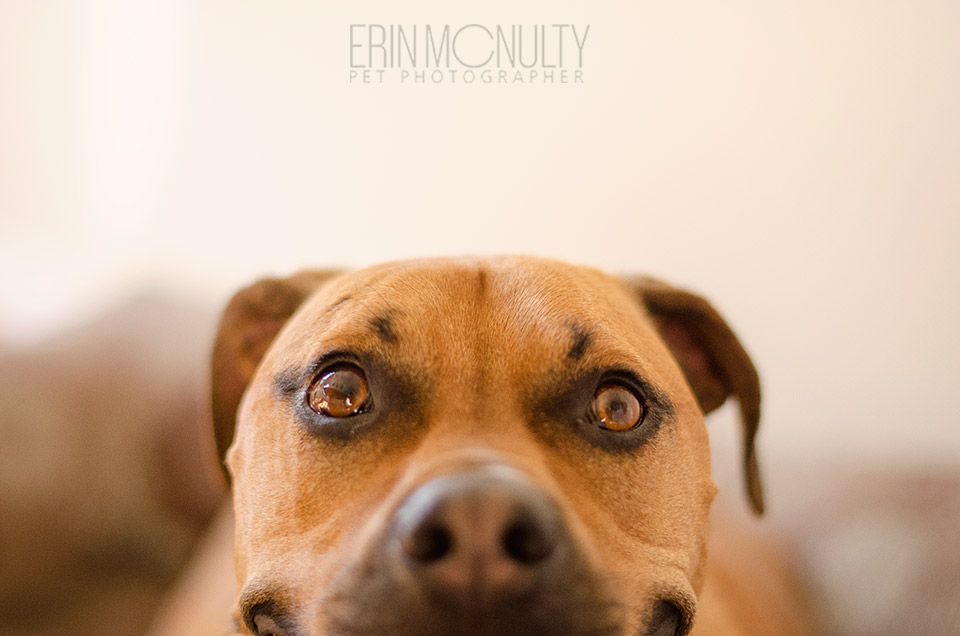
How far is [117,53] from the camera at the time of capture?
2.83 m

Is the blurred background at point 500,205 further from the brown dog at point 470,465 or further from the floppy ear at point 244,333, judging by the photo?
the brown dog at point 470,465

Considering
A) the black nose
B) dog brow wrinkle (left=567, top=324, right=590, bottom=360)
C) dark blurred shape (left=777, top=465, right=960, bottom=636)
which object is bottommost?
dark blurred shape (left=777, top=465, right=960, bottom=636)

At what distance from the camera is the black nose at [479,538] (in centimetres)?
99

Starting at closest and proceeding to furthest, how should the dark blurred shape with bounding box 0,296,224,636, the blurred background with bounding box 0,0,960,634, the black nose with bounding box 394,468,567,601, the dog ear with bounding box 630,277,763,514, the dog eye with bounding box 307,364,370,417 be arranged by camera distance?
the black nose with bounding box 394,468,567,601 → the dog eye with bounding box 307,364,370,417 → the dog ear with bounding box 630,277,763,514 → the blurred background with bounding box 0,0,960,634 → the dark blurred shape with bounding box 0,296,224,636

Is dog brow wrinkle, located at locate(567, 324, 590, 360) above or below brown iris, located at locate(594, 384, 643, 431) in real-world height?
above

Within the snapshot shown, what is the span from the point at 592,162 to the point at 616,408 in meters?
1.49

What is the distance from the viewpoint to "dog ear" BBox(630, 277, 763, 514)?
6.39 feet

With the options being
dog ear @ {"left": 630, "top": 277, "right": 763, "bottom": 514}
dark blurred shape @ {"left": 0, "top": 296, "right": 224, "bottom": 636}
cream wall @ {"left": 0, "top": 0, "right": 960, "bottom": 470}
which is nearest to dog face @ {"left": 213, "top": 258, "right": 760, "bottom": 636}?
dog ear @ {"left": 630, "top": 277, "right": 763, "bottom": 514}

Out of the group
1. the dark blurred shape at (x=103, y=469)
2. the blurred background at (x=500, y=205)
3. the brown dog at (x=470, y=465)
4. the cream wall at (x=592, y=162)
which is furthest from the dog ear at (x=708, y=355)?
the dark blurred shape at (x=103, y=469)

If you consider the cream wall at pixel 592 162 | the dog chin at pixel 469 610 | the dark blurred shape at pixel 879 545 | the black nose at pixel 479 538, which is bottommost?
the dark blurred shape at pixel 879 545

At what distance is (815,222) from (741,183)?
0.37 meters

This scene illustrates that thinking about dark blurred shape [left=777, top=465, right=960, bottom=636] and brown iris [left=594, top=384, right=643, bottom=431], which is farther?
dark blurred shape [left=777, top=465, right=960, bottom=636]

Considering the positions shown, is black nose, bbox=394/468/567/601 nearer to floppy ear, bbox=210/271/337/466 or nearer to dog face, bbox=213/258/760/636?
dog face, bbox=213/258/760/636

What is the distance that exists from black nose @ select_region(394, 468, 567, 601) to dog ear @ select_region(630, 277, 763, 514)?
110 cm
